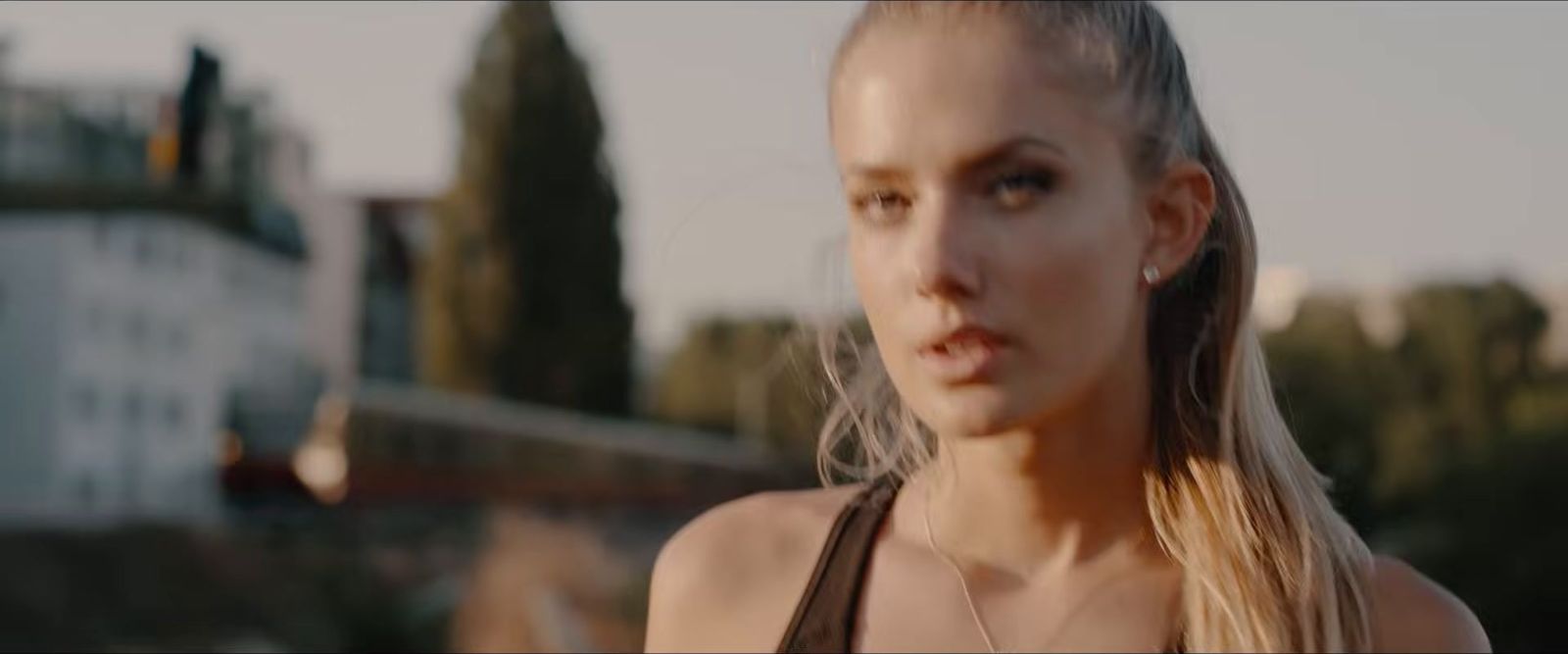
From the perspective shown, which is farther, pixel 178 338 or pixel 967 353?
pixel 178 338

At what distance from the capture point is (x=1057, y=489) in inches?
58.9

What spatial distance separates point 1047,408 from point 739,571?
0.27 m

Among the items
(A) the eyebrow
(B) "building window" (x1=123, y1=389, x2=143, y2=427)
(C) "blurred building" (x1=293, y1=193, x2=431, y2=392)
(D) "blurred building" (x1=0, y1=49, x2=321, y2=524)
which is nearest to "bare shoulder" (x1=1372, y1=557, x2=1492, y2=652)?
(A) the eyebrow

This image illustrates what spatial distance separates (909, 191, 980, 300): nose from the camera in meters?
1.36

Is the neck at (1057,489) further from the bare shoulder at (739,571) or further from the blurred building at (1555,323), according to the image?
the blurred building at (1555,323)

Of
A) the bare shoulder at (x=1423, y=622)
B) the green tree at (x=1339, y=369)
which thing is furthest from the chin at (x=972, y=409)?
the green tree at (x=1339, y=369)

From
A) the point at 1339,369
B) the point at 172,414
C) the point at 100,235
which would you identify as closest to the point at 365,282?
the point at 100,235

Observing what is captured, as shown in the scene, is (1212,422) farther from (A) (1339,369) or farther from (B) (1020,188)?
(A) (1339,369)

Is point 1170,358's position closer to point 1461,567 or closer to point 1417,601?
point 1417,601

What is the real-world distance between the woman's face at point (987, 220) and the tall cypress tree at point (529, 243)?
2803 cm

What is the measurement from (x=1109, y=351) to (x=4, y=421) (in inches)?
935

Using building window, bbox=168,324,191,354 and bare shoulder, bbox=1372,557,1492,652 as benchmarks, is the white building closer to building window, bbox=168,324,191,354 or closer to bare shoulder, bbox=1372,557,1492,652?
building window, bbox=168,324,191,354

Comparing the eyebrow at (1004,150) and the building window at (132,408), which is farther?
the building window at (132,408)

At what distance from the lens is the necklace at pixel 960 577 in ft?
4.93
